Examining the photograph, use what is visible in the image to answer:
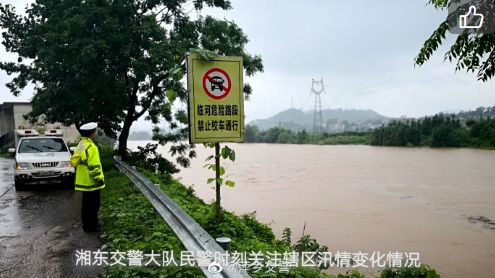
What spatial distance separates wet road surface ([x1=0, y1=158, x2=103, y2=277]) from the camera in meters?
4.57

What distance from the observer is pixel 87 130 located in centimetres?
616

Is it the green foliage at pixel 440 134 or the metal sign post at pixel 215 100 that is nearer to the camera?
the metal sign post at pixel 215 100

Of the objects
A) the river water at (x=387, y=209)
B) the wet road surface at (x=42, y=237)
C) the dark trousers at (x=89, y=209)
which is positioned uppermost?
the dark trousers at (x=89, y=209)

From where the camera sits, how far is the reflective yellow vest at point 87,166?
19.6ft

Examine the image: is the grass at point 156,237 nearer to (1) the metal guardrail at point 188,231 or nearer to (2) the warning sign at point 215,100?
(1) the metal guardrail at point 188,231

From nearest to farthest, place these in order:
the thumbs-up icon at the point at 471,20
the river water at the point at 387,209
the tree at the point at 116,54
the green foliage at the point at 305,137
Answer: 1. the thumbs-up icon at the point at 471,20
2. the river water at the point at 387,209
3. the tree at the point at 116,54
4. the green foliage at the point at 305,137

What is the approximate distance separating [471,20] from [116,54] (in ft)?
42.7

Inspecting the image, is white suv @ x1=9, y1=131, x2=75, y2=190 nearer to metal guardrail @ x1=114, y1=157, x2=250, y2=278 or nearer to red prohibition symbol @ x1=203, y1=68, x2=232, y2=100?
metal guardrail @ x1=114, y1=157, x2=250, y2=278

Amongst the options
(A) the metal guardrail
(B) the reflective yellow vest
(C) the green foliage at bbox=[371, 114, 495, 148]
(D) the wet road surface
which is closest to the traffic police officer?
(B) the reflective yellow vest

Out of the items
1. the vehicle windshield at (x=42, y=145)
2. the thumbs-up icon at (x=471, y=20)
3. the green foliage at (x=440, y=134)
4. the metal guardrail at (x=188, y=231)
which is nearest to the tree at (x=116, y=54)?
the vehicle windshield at (x=42, y=145)

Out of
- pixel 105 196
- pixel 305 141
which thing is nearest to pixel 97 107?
pixel 105 196

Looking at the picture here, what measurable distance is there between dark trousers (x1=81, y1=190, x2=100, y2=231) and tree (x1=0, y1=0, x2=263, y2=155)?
720 cm

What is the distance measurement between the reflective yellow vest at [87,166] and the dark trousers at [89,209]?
13 cm

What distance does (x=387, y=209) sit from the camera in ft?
55.3
